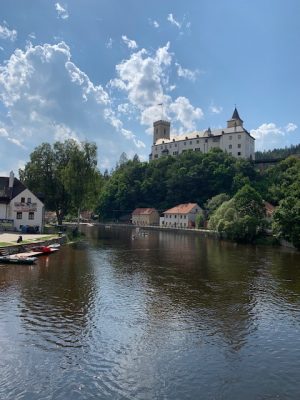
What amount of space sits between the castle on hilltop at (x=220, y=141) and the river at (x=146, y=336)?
133994mm

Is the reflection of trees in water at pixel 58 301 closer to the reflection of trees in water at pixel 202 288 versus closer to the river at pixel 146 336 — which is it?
the river at pixel 146 336

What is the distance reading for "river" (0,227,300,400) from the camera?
47.1 feet

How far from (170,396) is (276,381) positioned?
455cm

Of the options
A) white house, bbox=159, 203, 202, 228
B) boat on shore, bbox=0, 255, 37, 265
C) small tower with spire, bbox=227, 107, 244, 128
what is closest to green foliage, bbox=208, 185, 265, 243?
white house, bbox=159, 203, 202, 228

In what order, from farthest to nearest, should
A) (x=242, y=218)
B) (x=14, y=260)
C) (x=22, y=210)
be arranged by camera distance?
(x=242, y=218)
(x=22, y=210)
(x=14, y=260)

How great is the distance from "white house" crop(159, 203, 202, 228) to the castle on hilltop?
1571 inches

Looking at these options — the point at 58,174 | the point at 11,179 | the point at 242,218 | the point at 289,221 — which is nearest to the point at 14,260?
the point at 11,179

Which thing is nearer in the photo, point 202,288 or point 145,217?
point 202,288

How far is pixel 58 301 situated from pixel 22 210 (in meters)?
45.4

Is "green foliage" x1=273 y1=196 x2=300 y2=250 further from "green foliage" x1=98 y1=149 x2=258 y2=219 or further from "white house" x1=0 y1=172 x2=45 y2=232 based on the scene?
"green foliage" x1=98 y1=149 x2=258 y2=219

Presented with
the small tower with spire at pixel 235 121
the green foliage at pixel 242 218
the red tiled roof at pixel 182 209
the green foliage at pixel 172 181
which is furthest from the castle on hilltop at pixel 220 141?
the green foliage at pixel 242 218

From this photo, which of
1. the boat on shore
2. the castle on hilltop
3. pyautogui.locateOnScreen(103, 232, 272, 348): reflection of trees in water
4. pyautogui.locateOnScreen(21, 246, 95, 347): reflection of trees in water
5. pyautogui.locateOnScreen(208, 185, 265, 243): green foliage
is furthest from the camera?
the castle on hilltop

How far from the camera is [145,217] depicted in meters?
156

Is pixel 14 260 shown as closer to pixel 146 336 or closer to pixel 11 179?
pixel 146 336
